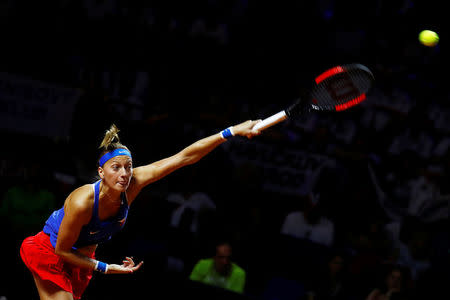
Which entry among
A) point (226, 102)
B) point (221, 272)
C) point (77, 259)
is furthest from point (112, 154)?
point (226, 102)

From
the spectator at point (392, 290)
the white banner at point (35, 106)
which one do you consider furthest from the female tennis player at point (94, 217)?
the white banner at point (35, 106)

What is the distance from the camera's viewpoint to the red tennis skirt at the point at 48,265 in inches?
145

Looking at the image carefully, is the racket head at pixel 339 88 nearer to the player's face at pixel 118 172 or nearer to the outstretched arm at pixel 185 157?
the outstretched arm at pixel 185 157

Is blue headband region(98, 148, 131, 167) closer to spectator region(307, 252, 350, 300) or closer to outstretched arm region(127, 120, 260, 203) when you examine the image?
outstretched arm region(127, 120, 260, 203)

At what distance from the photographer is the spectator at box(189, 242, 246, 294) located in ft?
18.6

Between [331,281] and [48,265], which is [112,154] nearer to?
[48,265]

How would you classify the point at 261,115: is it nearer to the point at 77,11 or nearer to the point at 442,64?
the point at 77,11

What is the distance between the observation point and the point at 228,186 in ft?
24.0

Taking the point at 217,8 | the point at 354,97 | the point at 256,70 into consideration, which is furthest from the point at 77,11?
the point at 354,97

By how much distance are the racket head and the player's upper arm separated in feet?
5.27

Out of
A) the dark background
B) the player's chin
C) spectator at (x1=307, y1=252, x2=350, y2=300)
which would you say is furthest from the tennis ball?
the player's chin

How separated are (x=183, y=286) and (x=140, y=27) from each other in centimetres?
380

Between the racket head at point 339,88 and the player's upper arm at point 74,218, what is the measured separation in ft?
5.27

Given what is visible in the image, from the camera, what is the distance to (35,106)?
269 inches
